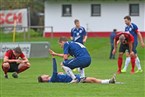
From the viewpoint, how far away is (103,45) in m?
46.0

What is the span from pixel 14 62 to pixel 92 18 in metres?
39.3

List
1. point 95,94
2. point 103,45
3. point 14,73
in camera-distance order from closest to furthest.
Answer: point 95,94, point 14,73, point 103,45

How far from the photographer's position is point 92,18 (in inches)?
2293

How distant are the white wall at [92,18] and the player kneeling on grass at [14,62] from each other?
3853cm

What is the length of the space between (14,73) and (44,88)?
4330mm

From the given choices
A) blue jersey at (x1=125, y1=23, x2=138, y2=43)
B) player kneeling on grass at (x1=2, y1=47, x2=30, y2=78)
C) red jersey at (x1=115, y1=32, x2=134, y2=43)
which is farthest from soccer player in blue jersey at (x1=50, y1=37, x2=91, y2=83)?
blue jersey at (x1=125, y1=23, x2=138, y2=43)

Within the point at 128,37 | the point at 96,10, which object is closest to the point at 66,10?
the point at 96,10

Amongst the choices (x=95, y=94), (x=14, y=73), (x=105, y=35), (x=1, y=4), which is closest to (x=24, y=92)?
(x=95, y=94)

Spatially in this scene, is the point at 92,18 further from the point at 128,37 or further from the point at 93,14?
the point at 128,37

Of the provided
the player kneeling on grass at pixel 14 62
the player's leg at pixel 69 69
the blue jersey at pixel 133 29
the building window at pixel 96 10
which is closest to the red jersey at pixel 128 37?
the blue jersey at pixel 133 29

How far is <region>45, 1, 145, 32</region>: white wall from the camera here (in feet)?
190

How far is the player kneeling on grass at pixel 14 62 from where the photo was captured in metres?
19.1

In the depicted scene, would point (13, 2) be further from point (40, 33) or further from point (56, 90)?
point (56, 90)

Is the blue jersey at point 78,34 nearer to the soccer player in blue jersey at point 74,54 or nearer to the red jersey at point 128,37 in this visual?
the red jersey at point 128,37
